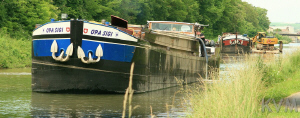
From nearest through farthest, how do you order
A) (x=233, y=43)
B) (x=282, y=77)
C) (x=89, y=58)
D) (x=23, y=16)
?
(x=89, y=58), (x=282, y=77), (x=23, y=16), (x=233, y=43)

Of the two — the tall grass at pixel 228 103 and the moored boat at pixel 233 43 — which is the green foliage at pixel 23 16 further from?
the moored boat at pixel 233 43

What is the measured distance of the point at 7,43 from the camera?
29.7 m

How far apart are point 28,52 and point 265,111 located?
21722mm

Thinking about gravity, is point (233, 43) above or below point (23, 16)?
below

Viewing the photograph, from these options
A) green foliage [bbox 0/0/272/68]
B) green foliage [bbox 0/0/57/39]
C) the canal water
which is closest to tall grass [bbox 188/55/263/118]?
the canal water

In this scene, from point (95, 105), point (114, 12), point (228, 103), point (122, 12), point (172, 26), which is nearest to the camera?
point (228, 103)

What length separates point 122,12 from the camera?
5581 cm

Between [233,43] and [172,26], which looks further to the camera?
[233,43]

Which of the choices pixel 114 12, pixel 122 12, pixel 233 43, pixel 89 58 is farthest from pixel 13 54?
pixel 233 43

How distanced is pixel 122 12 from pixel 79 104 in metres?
41.6

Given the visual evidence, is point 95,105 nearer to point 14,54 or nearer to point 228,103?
point 228,103

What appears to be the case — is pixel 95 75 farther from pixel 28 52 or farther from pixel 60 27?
pixel 28 52

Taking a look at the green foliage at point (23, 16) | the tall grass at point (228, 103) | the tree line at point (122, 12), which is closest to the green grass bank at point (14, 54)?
the tree line at point (122, 12)

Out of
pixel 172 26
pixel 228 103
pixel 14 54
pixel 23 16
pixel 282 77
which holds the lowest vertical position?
pixel 282 77
